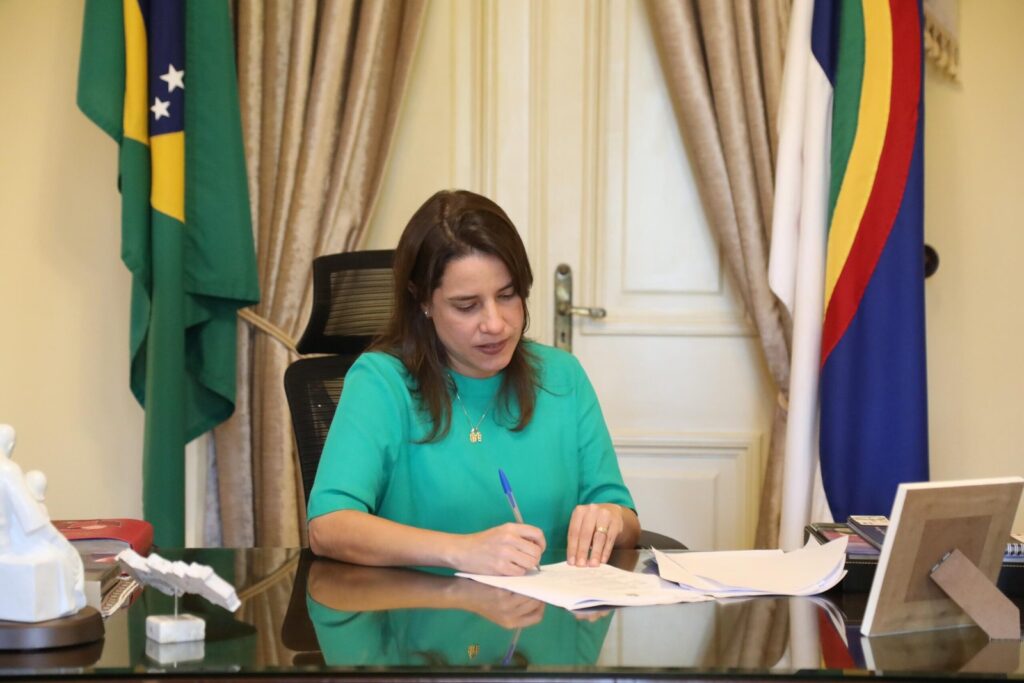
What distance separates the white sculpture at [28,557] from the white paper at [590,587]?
585 millimetres

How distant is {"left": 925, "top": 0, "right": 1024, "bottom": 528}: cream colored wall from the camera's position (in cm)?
359

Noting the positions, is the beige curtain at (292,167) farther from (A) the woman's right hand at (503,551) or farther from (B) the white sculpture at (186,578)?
(B) the white sculpture at (186,578)

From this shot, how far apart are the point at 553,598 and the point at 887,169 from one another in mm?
2022

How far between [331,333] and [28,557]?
45.1 inches

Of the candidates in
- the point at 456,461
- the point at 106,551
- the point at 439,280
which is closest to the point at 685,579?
the point at 456,461

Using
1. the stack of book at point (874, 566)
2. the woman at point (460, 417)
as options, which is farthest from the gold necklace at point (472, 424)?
the stack of book at point (874, 566)

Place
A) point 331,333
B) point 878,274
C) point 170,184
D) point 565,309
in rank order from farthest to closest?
point 565,309, point 170,184, point 878,274, point 331,333

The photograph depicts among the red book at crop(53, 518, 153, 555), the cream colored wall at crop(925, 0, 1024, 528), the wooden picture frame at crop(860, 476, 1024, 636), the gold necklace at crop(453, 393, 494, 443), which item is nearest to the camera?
the wooden picture frame at crop(860, 476, 1024, 636)

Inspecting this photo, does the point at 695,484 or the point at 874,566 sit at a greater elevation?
the point at 874,566

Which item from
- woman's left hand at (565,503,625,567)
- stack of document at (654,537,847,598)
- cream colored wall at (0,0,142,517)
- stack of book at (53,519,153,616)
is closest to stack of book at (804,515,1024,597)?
stack of document at (654,537,847,598)

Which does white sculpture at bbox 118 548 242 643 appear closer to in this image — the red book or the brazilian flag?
the red book

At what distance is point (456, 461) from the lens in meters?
2.16

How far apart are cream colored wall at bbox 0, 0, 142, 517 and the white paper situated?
2256 millimetres

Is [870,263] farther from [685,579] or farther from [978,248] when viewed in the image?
[685,579]
